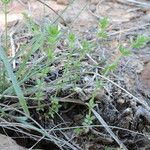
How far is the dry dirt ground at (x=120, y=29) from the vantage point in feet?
5.50

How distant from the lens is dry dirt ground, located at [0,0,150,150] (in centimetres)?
168

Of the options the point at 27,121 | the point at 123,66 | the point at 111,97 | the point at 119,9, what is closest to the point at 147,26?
the point at 119,9

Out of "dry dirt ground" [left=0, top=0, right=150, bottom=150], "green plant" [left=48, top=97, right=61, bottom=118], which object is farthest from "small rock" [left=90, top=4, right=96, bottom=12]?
"green plant" [left=48, top=97, right=61, bottom=118]

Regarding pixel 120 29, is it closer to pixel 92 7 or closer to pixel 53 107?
pixel 92 7

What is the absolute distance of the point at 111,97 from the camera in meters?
1.69

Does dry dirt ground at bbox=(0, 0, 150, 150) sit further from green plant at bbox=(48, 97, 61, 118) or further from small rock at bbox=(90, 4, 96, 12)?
green plant at bbox=(48, 97, 61, 118)

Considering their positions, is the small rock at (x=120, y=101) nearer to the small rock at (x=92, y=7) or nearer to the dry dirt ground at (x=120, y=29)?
the dry dirt ground at (x=120, y=29)

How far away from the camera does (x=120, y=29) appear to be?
215 cm

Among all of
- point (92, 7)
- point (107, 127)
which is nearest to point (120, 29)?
point (92, 7)

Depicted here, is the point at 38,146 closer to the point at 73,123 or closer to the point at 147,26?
the point at 73,123

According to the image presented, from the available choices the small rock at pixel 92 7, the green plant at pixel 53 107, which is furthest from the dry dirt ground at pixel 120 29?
the green plant at pixel 53 107

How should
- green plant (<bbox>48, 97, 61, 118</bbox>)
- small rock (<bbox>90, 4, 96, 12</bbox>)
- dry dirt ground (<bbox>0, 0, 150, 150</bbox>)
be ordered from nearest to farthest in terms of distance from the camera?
green plant (<bbox>48, 97, 61, 118</bbox>)
dry dirt ground (<bbox>0, 0, 150, 150</bbox>)
small rock (<bbox>90, 4, 96, 12</bbox>)

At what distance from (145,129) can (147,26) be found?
2.31 feet

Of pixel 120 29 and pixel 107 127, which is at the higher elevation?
pixel 120 29
